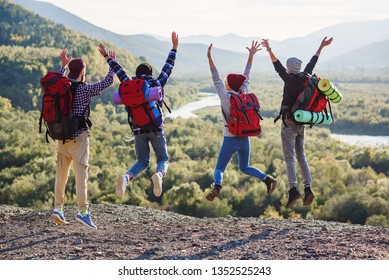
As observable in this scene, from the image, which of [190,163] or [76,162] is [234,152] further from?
[190,163]

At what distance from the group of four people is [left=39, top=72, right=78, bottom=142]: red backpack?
0.14m

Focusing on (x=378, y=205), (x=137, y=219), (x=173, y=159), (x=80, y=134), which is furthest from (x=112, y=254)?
(x=173, y=159)

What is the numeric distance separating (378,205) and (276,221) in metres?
23.6

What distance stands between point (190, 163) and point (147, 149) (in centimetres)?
5078

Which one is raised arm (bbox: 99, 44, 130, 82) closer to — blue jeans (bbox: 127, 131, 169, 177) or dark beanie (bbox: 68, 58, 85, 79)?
dark beanie (bbox: 68, 58, 85, 79)

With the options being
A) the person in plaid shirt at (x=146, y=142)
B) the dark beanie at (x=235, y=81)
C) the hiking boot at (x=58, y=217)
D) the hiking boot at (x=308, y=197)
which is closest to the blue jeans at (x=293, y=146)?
the hiking boot at (x=308, y=197)

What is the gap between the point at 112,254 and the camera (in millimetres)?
8398

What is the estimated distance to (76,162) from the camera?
27.8 feet

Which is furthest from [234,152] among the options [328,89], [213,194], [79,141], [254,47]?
[79,141]

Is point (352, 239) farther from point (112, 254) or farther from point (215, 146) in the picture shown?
point (215, 146)

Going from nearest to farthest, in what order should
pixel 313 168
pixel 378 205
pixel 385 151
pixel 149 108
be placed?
pixel 149 108
pixel 378 205
pixel 313 168
pixel 385 151

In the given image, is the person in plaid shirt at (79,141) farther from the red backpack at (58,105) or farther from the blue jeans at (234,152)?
the blue jeans at (234,152)

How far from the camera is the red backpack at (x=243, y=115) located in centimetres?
825

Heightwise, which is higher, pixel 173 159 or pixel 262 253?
pixel 262 253
